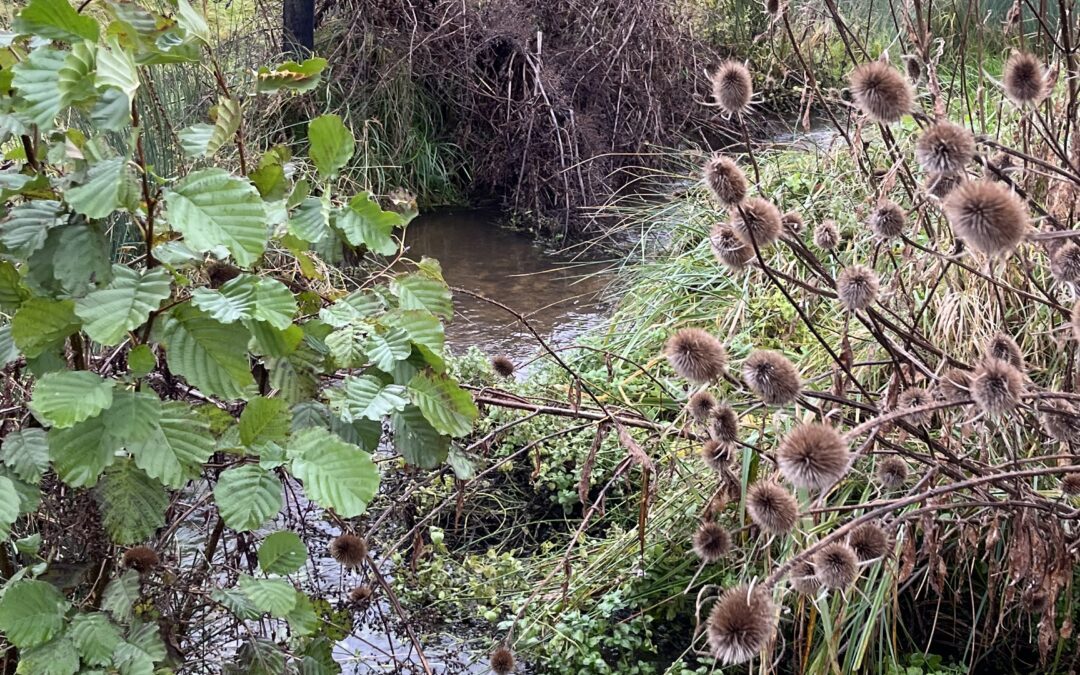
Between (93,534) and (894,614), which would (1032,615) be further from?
(93,534)

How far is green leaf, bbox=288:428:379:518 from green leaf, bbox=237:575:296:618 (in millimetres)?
220

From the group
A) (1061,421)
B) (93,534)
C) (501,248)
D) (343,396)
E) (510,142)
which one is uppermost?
(1061,421)

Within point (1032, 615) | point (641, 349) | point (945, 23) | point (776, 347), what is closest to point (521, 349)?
point (641, 349)

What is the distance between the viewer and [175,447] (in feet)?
6.17

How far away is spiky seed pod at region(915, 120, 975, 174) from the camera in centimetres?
168

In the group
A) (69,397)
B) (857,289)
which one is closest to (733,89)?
(857,289)

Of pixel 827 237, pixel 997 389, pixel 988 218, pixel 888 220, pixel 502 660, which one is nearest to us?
pixel 988 218

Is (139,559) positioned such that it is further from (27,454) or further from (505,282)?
(505,282)

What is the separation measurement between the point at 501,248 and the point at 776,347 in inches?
124

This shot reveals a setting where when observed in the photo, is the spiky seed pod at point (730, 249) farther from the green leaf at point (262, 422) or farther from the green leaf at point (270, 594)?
the green leaf at point (270, 594)

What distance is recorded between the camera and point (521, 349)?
17.0ft

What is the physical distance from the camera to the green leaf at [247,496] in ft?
6.13

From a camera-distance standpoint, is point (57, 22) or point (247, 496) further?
point (247, 496)

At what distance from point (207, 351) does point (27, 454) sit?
0.40 metres
